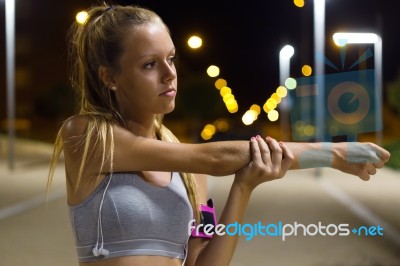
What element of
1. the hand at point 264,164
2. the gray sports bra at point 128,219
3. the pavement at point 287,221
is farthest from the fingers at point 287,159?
the pavement at point 287,221

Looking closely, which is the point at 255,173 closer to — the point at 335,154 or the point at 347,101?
the point at 335,154

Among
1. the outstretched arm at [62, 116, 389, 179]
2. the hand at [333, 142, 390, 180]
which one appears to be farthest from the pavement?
the hand at [333, 142, 390, 180]

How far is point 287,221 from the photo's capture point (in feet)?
32.7

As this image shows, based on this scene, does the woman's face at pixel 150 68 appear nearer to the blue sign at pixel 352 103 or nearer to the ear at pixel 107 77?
the ear at pixel 107 77

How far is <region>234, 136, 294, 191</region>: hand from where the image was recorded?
158 centimetres

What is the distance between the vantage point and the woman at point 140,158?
1.60m

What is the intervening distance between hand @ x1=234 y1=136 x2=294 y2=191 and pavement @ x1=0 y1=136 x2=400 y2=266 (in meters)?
1.00

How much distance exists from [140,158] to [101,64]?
0.26m

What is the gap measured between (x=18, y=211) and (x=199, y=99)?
50.2m

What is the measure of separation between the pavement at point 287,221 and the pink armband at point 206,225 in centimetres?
70

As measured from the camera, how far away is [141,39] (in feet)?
5.42

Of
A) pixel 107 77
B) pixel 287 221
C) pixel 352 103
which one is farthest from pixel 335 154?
pixel 287 221

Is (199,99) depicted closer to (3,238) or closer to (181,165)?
(3,238)

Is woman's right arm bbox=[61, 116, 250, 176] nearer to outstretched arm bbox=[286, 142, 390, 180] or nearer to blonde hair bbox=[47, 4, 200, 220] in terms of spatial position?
blonde hair bbox=[47, 4, 200, 220]
